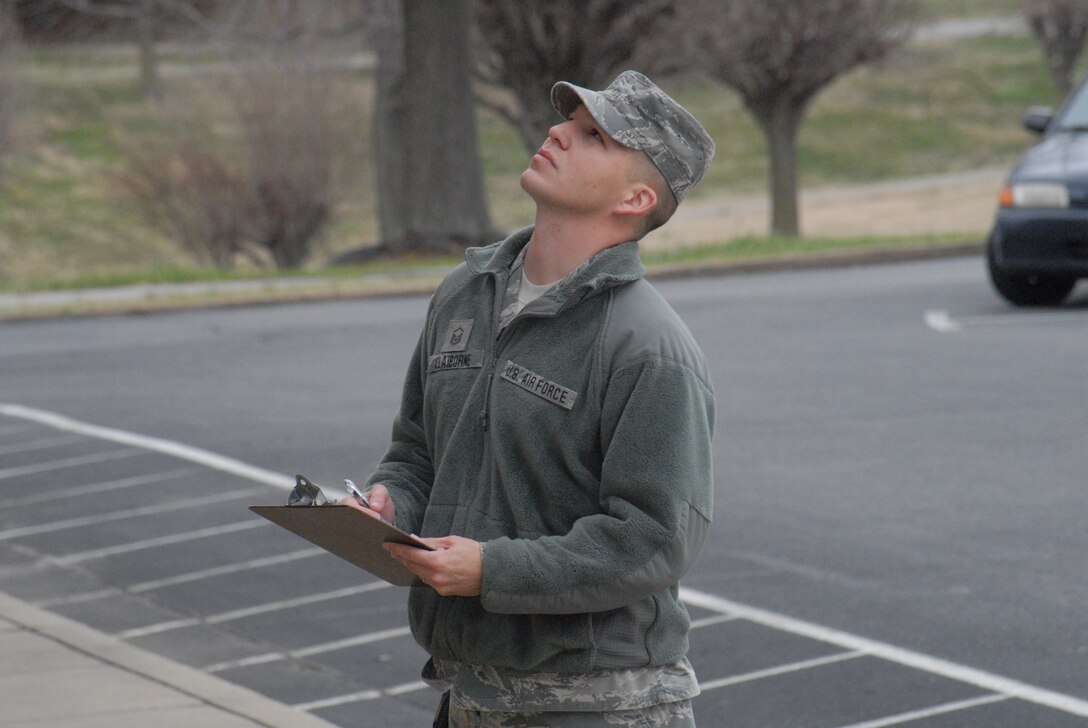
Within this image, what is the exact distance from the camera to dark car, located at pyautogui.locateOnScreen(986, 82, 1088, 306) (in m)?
14.1

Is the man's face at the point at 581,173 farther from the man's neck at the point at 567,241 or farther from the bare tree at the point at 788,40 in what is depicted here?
the bare tree at the point at 788,40

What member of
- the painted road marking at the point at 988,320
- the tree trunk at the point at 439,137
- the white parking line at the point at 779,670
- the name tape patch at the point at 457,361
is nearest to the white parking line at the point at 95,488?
the white parking line at the point at 779,670

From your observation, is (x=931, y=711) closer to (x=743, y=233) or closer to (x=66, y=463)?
(x=66, y=463)

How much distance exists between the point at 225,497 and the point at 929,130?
163ft

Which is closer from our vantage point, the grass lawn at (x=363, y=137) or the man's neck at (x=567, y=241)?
the man's neck at (x=567, y=241)

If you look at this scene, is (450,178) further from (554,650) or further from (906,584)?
(554,650)

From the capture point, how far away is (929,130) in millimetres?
55750

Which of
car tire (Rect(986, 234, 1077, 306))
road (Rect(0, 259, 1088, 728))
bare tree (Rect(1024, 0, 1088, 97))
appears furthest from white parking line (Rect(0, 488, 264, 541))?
bare tree (Rect(1024, 0, 1088, 97))

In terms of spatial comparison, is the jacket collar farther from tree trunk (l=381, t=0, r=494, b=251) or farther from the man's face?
tree trunk (l=381, t=0, r=494, b=251)

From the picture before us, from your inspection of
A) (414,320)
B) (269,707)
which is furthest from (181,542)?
(414,320)

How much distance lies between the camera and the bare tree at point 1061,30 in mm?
49500

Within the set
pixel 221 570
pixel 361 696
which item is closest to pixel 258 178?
pixel 221 570

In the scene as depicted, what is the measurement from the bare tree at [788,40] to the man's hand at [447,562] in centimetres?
2609

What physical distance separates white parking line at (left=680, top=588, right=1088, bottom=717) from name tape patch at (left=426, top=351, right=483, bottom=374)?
3025 mm
